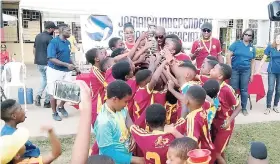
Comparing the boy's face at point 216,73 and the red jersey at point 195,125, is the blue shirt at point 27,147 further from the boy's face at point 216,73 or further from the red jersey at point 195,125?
the boy's face at point 216,73

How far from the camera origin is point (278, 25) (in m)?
14.8

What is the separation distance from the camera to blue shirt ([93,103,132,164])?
2.79m

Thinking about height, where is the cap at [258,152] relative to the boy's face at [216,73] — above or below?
below

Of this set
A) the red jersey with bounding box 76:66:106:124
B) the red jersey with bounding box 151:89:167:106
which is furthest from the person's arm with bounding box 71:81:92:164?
the red jersey with bounding box 76:66:106:124

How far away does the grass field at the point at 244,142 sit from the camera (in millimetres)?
4988

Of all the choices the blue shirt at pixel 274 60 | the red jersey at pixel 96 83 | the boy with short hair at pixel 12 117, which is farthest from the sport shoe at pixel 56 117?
the blue shirt at pixel 274 60

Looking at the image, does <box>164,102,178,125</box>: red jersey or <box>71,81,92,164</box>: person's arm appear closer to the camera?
<box>71,81,92,164</box>: person's arm

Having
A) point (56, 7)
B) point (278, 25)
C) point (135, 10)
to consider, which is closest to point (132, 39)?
point (135, 10)

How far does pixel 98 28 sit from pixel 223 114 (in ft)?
11.8

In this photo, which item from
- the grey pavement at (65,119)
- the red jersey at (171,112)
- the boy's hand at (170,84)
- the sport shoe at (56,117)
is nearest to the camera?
the boy's hand at (170,84)

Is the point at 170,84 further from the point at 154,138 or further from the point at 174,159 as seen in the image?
the point at 174,159

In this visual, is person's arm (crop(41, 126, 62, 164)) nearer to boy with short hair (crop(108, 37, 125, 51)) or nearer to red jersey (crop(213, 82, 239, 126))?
red jersey (crop(213, 82, 239, 126))

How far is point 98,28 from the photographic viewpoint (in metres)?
7.07

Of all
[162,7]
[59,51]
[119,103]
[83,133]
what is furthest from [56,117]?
[83,133]
